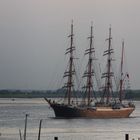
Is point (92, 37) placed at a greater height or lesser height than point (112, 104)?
greater

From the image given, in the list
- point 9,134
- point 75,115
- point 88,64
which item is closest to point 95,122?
point 75,115

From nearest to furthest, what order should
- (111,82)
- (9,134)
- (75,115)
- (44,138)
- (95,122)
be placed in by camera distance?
1. (44,138)
2. (9,134)
3. (95,122)
4. (75,115)
5. (111,82)

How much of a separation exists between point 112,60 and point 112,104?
9714 mm

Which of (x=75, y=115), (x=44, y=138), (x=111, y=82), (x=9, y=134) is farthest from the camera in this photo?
(x=111, y=82)

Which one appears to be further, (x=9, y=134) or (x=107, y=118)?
(x=107, y=118)

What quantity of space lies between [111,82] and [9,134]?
2290 inches

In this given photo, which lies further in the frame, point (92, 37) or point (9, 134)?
point (92, 37)

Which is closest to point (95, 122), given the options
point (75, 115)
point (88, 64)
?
point (75, 115)

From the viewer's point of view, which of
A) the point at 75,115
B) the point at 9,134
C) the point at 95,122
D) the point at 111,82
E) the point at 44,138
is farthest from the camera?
the point at 111,82

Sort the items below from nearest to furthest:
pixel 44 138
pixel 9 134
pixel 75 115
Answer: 1. pixel 44 138
2. pixel 9 134
3. pixel 75 115

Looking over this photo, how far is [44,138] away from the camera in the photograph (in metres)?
84.7

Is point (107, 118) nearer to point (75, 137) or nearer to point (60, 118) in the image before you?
point (60, 118)

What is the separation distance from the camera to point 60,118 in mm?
139000

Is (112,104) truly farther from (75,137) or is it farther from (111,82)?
(75,137)
